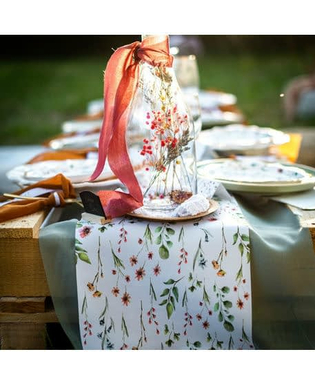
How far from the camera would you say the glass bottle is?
1.29 meters

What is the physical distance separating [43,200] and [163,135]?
0.95ft

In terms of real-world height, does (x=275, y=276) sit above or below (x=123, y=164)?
below

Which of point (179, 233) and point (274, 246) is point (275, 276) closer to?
point (274, 246)

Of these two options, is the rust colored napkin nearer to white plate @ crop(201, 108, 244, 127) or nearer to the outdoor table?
the outdoor table

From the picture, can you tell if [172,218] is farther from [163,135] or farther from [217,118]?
[217,118]

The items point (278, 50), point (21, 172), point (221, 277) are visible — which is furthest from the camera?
point (278, 50)

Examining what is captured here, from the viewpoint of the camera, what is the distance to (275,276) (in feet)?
4.01

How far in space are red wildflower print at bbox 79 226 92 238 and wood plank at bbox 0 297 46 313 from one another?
0.15m

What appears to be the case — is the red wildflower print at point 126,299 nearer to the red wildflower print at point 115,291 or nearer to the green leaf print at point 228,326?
the red wildflower print at point 115,291

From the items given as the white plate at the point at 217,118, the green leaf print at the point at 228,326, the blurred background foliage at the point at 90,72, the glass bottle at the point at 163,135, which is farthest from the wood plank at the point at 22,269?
the blurred background foliage at the point at 90,72

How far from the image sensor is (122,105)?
50.5 inches

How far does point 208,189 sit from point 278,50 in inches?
274
